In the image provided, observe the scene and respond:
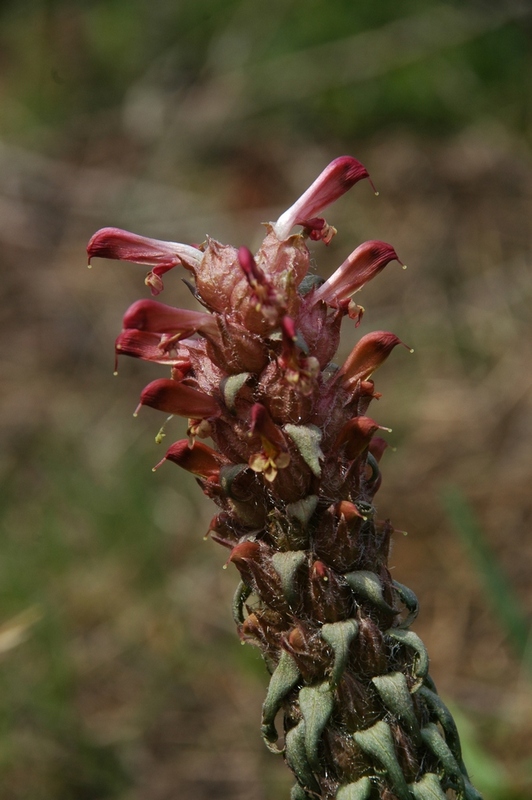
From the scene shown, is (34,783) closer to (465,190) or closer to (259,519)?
(259,519)

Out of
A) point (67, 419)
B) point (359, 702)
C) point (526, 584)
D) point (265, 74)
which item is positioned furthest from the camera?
point (265, 74)

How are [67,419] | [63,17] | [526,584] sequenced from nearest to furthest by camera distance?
[526,584] < [67,419] < [63,17]

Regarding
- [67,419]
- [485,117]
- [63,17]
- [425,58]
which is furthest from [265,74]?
[67,419]

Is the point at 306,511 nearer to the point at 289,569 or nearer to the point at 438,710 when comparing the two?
the point at 289,569

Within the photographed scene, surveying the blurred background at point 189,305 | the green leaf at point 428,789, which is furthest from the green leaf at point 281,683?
the blurred background at point 189,305

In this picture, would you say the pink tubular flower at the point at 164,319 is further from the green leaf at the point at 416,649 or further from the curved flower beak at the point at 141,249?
the green leaf at the point at 416,649

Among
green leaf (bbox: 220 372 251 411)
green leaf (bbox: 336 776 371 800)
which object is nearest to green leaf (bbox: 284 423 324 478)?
green leaf (bbox: 220 372 251 411)

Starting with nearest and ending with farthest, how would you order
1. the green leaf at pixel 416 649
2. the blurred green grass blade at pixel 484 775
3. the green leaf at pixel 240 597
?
the green leaf at pixel 416 649, the green leaf at pixel 240 597, the blurred green grass blade at pixel 484 775
